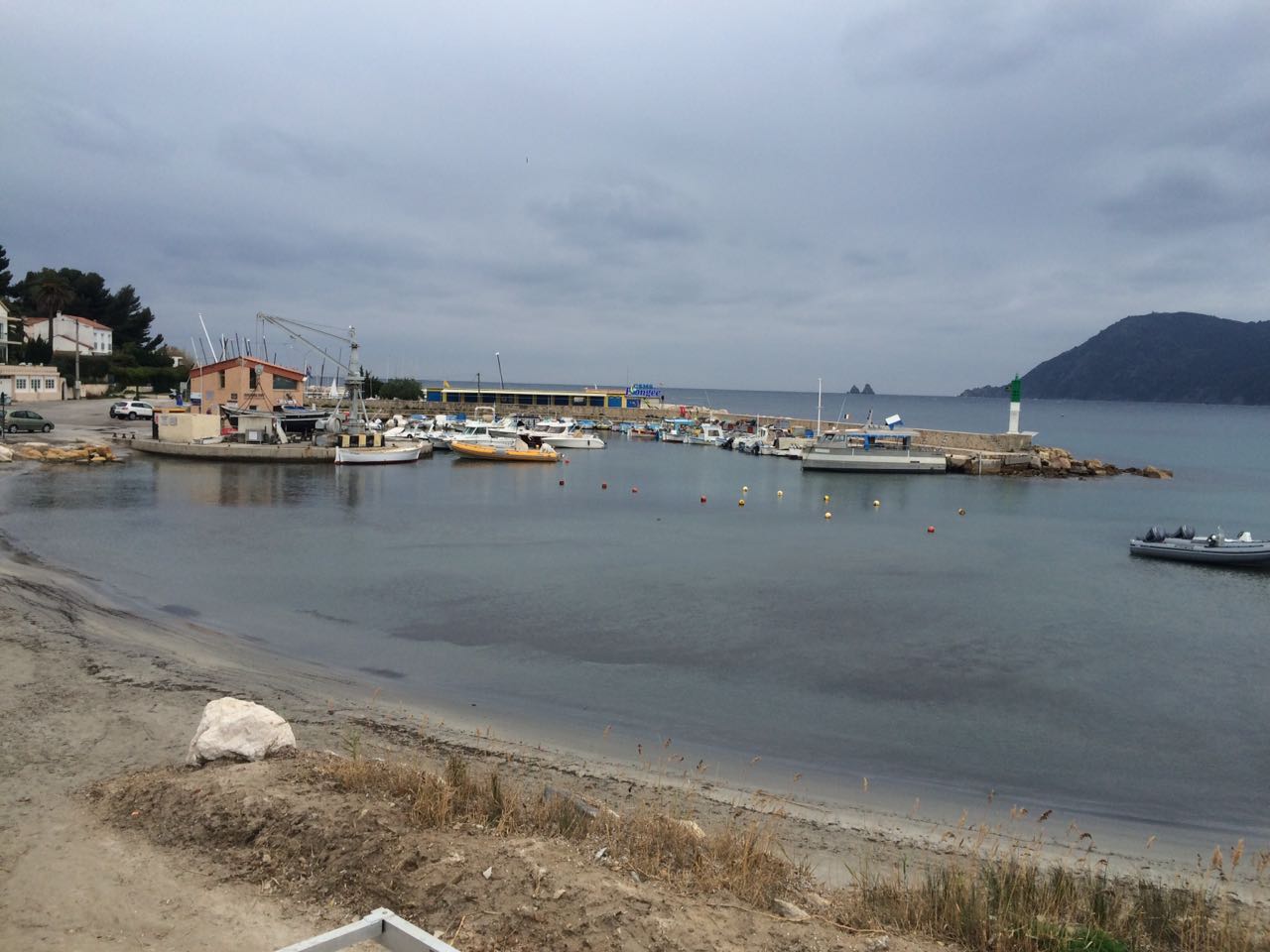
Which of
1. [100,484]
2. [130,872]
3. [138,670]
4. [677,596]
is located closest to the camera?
[130,872]

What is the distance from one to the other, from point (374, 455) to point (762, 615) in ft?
118

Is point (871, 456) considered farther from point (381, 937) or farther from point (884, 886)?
point (381, 937)

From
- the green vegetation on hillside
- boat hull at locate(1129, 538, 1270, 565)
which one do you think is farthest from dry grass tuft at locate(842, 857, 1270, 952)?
the green vegetation on hillside

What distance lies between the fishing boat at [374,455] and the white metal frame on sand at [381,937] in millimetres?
48311

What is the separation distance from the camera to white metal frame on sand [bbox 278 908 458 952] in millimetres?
4598

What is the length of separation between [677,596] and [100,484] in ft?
88.2

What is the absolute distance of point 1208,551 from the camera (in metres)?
28.9

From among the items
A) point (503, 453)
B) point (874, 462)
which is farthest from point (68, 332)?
point (874, 462)

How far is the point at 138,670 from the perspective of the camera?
43.1 ft

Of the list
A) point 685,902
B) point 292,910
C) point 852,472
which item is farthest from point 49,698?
point 852,472

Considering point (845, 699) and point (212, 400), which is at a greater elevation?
point (212, 400)

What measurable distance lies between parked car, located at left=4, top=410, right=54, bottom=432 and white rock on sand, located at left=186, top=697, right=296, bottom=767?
163 feet

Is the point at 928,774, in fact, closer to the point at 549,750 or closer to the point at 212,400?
the point at 549,750

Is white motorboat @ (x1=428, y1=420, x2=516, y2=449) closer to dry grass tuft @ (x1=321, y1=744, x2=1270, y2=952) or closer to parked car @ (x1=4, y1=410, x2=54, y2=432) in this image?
parked car @ (x1=4, y1=410, x2=54, y2=432)
